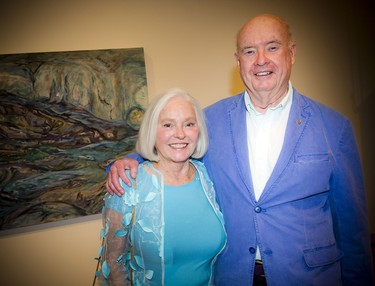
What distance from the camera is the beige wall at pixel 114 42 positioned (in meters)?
1.93

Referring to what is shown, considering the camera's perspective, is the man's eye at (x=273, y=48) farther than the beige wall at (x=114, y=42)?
No

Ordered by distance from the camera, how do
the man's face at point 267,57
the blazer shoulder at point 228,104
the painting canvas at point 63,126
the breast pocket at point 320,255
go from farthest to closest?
the painting canvas at point 63,126, the blazer shoulder at point 228,104, the man's face at point 267,57, the breast pocket at point 320,255

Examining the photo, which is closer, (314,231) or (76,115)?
(314,231)

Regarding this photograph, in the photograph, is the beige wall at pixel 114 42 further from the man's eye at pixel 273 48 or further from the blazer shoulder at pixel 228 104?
the man's eye at pixel 273 48

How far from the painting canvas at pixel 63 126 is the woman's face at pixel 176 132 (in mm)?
864

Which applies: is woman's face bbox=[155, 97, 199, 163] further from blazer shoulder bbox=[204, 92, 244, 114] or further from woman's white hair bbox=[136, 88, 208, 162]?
blazer shoulder bbox=[204, 92, 244, 114]

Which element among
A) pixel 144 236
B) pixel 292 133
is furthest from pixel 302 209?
pixel 144 236

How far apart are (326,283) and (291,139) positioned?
2.36 feet

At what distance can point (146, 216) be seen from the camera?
4.00ft

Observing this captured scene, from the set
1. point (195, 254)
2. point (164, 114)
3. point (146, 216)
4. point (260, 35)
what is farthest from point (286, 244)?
point (260, 35)

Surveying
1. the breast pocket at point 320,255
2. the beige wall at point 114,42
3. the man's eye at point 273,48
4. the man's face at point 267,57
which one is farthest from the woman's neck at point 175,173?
the beige wall at point 114,42

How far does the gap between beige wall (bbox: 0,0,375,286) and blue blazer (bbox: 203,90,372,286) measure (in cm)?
125

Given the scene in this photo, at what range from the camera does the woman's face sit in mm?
1322

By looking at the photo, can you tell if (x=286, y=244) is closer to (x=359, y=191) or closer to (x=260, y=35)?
(x=359, y=191)
